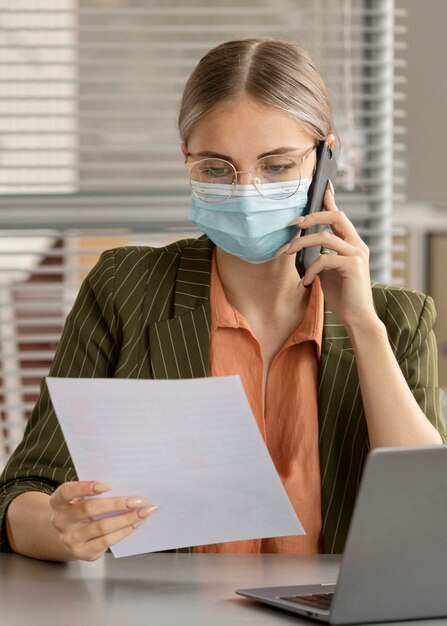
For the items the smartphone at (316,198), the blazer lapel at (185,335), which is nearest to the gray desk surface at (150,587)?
the blazer lapel at (185,335)

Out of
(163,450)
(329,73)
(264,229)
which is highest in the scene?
(329,73)

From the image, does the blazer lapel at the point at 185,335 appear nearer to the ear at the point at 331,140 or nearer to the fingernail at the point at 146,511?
the ear at the point at 331,140

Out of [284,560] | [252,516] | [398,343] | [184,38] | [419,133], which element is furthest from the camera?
[419,133]

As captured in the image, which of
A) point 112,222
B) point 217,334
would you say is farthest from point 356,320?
point 112,222

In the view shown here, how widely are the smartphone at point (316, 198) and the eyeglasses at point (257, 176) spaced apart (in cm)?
3

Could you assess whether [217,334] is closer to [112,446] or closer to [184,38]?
[112,446]

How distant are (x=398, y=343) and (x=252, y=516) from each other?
48 cm

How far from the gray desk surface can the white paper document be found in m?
0.05

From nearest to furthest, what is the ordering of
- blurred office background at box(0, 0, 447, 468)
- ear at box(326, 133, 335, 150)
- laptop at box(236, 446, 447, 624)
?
1. laptop at box(236, 446, 447, 624)
2. ear at box(326, 133, 335, 150)
3. blurred office background at box(0, 0, 447, 468)

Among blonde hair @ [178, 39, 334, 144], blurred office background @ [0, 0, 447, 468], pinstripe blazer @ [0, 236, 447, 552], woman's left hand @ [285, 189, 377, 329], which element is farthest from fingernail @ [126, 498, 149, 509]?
blurred office background @ [0, 0, 447, 468]

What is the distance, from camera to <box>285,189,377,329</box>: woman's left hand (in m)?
1.55

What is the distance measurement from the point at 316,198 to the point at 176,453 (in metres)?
0.57

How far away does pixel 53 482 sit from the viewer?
4.99ft

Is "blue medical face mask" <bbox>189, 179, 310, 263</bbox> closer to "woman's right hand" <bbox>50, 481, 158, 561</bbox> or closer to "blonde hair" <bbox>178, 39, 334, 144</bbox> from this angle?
"blonde hair" <bbox>178, 39, 334, 144</bbox>
